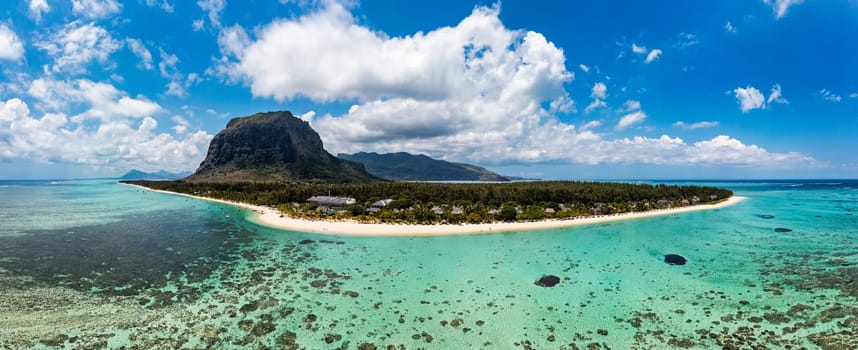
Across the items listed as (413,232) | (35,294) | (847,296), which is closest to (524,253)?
(413,232)

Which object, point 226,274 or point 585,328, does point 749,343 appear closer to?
point 585,328

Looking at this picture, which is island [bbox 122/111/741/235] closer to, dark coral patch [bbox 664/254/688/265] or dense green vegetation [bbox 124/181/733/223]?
dense green vegetation [bbox 124/181/733/223]

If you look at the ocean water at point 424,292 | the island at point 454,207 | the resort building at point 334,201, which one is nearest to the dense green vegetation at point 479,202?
the island at point 454,207

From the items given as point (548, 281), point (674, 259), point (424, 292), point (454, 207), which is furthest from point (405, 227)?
point (674, 259)

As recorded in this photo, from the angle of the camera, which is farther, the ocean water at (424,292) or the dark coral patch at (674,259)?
the dark coral patch at (674,259)

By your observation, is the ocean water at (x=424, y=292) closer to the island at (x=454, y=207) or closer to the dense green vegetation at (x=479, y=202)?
the island at (x=454, y=207)

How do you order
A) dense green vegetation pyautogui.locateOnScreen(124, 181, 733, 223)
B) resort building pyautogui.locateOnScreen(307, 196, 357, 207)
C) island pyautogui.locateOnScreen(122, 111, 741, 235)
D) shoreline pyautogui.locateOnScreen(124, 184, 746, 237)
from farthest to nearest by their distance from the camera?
resort building pyautogui.locateOnScreen(307, 196, 357, 207)
dense green vegetation pyautogui.locateOnScreen(124, 181, 733, 223)
island pyautogui.locateOnScreen(122, 111, 741, 235)
shoreline pyautogui.locateOnScreen(124, 184, 746, 237)

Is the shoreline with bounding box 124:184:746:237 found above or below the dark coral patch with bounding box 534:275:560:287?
above

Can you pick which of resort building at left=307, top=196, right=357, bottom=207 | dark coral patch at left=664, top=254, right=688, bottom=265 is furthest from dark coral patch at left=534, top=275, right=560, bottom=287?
resort building at left=307, top=196, right=357, bottom=207

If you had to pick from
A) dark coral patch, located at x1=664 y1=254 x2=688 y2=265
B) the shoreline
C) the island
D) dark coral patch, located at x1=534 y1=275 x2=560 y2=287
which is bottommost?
dark coral patch, located at x1=534 y1=275 x2=560 y2=287
